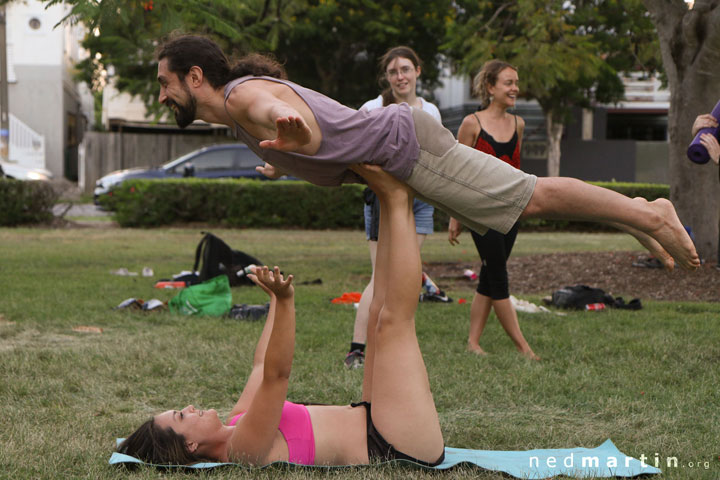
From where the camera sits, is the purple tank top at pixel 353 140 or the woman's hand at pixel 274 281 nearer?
the woman's hand at pixel 274 281

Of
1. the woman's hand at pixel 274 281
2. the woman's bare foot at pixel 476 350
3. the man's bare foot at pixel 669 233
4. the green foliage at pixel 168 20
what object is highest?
the green foliage at pixel 168 20

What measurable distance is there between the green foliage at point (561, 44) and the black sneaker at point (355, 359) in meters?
8.45

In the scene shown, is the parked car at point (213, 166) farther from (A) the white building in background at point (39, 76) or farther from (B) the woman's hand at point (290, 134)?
(B) the woman's hand at point (290, 134)

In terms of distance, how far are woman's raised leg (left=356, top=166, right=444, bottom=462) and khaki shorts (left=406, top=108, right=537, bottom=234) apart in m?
0.16

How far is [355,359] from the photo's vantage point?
17.0ft

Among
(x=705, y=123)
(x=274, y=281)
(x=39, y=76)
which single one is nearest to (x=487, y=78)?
(x=705, y=123)

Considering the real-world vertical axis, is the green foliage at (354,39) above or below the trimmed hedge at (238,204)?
above

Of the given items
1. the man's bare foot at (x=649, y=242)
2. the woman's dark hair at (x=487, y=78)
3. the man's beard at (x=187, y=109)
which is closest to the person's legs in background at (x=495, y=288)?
the woman's dark hair at (x=487, y=78)

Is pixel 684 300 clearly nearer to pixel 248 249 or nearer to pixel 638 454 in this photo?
pixel 638 454

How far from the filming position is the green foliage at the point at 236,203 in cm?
1702

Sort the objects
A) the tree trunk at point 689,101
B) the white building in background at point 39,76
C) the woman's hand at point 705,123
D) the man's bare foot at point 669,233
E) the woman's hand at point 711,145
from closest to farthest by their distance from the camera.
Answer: the man's bare foot at point 669,233
the woman's hand at point 711,145
the woman's hand at point 705,123
the tree trunk at point 689,101
the white building in background at point 39,76

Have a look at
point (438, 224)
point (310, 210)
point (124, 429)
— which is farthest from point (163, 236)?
point (124, 429)

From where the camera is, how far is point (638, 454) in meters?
3.58

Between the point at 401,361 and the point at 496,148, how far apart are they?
2.43 m
